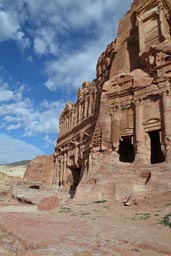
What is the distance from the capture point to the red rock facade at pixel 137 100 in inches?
806

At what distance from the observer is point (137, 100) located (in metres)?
22.0

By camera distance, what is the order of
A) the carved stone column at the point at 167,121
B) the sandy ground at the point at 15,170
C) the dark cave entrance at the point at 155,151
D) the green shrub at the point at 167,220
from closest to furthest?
the green shrub at the point at 167,220, the carved stone column at the point at 167,121, the dark cave entrance at the point at 155,151, the sandy ground at the point at 15,170

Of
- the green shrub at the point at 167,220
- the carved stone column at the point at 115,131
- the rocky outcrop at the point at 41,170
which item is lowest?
the green shrub at the point at 167,220

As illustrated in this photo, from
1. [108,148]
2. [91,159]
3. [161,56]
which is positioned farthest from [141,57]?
[91,159]

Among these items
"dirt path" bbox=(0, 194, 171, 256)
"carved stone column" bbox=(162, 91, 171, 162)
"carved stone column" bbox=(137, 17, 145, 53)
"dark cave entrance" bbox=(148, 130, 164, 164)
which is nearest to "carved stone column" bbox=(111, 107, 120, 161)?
"dark cave entrance" bbox=(148, 130, 164, 164)

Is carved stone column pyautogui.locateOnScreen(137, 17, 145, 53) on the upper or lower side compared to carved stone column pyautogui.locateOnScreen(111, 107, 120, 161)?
upper

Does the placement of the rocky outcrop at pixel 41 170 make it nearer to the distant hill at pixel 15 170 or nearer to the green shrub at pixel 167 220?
the distant hill at pixel 15 170

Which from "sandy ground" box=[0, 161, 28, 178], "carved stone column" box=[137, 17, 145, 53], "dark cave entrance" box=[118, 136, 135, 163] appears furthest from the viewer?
"sandy ground" box=[0, 161, 28, 178]

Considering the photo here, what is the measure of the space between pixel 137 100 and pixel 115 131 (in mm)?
3480

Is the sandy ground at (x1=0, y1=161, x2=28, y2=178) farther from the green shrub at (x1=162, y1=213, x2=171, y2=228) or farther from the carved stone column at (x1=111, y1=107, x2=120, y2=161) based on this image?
the green shrub at (x1=162, y1=213, x2=171, y2=228)

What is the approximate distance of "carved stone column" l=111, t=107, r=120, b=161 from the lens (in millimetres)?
21914

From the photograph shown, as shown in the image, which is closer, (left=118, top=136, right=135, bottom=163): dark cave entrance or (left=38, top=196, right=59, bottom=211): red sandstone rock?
(left=38, top=196, right=59, bottom=211): red sandstone rock

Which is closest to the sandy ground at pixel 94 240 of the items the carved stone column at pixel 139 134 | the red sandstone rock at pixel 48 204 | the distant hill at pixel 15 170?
the red sandstone rock at pixel 48 204

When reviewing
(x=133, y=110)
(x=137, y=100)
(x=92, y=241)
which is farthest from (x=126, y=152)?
(x=92, y=241)
